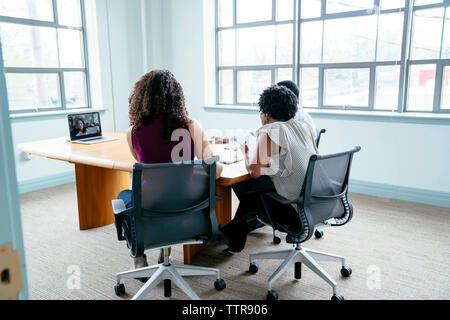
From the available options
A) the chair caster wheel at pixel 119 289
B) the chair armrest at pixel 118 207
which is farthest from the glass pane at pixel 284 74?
the chair caster wheel at pixel 119 289

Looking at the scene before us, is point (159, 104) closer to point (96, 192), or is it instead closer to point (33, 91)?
point (96, 192)

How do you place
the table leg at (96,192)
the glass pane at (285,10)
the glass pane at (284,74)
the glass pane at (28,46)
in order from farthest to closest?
the glass pane at (284,74)
the glass pane at (285,10)
the glass pane at (28,46)
the table leg at (96,192)

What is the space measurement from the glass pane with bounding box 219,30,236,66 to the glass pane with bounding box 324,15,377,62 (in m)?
1.31

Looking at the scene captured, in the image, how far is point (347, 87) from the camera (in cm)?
439

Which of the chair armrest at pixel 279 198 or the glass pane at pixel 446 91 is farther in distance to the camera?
the glass pane at pixel 446 91

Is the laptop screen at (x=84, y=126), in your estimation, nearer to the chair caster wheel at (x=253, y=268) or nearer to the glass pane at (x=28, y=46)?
the glass pane at (x=28, y=46)

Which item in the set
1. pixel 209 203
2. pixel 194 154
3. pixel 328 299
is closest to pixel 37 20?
pixel 194 154

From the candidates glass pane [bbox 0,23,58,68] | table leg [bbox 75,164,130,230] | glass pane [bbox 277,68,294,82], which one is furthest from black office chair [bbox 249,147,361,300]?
glass pane [bbox 0,23,58,68]

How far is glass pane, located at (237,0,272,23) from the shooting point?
4.81m

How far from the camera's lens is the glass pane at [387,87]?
159 inches

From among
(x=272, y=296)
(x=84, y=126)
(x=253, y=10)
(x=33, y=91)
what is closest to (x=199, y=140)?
(x=272, y=296)

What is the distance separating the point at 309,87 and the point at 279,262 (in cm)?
263

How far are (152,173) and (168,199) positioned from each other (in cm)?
17

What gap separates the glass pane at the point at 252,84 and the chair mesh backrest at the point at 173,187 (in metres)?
3.23
